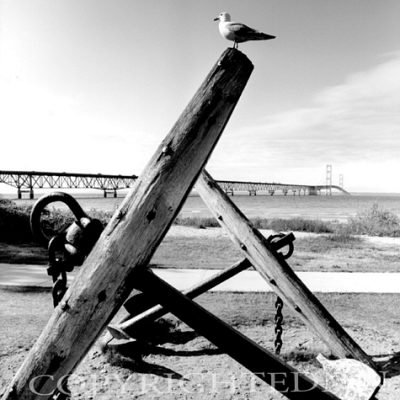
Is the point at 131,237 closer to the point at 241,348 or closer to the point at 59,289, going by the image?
the point at 59,289

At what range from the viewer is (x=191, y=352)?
405cm

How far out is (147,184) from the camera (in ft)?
4.99

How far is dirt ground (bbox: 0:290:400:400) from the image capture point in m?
3.28

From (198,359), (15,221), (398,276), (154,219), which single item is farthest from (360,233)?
(154,219)

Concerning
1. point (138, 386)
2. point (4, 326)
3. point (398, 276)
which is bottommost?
point (398, 276)

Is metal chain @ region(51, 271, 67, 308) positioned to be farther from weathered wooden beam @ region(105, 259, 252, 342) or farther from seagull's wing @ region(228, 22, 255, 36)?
weathered wooden beam @ region(105, 259, 252, 342)

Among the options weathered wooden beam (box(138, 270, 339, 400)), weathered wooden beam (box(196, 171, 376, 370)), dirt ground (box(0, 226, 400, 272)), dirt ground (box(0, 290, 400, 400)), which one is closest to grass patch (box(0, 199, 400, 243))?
dirt ground (box(0, 226, 400, 272))

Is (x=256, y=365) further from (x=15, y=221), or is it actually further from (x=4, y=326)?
(x=15, y=221)

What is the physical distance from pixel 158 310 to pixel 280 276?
127 cm

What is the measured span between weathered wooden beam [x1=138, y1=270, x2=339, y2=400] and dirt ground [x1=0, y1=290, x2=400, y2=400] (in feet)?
5.41

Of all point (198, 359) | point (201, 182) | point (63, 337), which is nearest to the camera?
point (63, 337)

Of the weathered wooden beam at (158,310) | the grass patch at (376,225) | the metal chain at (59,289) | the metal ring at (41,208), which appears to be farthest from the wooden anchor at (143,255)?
the grass patch at (376,225)

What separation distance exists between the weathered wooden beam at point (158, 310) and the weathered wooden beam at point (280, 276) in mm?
328

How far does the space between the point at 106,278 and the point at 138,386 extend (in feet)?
7.46
